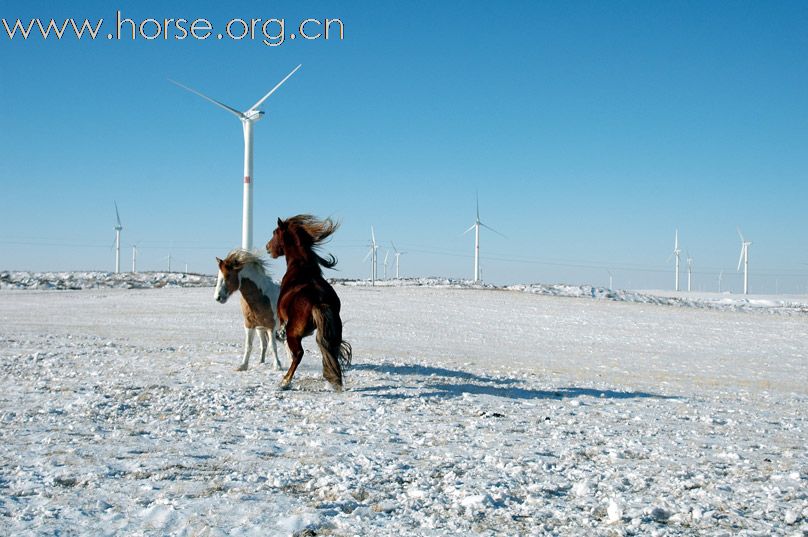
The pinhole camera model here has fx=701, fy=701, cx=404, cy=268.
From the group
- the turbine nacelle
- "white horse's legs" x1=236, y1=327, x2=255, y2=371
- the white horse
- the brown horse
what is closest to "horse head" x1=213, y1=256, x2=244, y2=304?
the white horse

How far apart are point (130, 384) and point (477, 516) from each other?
6.10 m

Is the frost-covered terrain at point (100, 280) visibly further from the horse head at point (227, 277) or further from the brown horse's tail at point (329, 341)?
the brown horse's tail at point (329, 341)

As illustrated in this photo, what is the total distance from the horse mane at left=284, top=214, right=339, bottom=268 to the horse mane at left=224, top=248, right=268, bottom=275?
1.32 m

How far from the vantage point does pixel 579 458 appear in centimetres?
571

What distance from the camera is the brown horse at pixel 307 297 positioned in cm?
901

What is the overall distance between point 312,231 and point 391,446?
16.5 feet

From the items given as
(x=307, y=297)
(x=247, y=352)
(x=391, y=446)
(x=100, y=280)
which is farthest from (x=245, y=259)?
(x=100, y=280)

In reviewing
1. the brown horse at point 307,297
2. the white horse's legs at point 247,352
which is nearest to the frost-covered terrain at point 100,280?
the white horse's legs at point 247,352

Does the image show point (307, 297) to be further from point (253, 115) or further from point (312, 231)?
point (253, 115)

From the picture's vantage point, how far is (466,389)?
9805mm

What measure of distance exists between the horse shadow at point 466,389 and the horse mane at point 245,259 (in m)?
2.31

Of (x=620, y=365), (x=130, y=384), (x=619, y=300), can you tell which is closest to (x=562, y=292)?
(x=619, y=300)

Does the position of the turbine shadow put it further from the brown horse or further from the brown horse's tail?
the brown horse's tail

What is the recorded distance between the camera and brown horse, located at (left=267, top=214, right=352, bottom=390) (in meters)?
9.01
